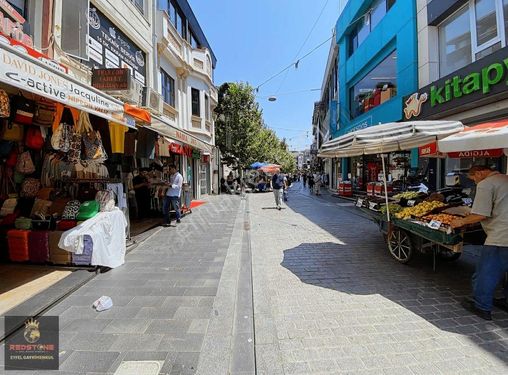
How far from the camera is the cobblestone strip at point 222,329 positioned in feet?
8.58

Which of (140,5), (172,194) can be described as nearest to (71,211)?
(172,194)

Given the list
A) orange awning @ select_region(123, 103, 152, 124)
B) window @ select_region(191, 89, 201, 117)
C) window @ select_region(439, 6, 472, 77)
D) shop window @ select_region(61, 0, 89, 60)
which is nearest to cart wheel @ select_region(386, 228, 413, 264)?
orange awning @ select_region(123, 103, 152, 124)

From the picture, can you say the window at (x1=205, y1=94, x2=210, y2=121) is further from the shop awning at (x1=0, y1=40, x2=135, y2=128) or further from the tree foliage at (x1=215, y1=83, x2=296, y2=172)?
the shop awning at (x1=0, y1=40, x2=135, y2=128)

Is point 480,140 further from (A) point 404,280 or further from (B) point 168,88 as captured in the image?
(B) point 168,88

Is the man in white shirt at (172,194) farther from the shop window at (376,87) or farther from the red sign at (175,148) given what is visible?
the shop window at (376,87)

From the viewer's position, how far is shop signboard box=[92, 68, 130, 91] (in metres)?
6.59

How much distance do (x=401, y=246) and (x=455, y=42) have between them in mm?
8435

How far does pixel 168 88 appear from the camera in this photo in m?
13.5

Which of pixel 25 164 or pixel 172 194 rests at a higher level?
pixel 25 164

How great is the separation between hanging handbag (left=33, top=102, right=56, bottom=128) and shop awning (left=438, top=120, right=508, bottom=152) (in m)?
6.06

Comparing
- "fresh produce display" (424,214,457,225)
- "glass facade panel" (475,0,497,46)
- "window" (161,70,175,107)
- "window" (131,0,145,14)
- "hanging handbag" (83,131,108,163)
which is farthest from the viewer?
"window" (161,70,175,107)

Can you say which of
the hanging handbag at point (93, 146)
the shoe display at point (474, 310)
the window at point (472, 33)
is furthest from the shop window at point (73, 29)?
the window at point (472, 33)

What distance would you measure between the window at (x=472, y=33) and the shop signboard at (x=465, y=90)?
892 millimetres

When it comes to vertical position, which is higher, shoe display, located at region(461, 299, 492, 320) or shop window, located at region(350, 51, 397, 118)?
shop window, located at region(350, 51, 397, 118)
